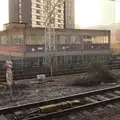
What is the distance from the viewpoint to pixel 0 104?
33.2ft

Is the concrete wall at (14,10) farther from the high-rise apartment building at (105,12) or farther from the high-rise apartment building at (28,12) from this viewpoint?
the high-rise apartment building at (105,12)

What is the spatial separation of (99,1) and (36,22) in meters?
28.4

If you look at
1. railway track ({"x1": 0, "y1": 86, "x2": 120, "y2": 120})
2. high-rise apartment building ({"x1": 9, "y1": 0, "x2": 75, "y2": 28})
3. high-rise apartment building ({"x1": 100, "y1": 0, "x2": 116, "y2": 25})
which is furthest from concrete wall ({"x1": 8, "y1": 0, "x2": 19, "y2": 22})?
railway track ({"x1": 0, "y1": 86, "x2": 120, "y2": 120})

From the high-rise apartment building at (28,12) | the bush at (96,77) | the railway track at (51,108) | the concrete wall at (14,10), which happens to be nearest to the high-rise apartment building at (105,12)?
the high-rise apartment building at (28,12)

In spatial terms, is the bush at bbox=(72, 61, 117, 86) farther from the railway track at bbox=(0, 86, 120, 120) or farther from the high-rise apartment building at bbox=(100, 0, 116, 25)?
the high-rise apartment building at bbox=(100, 0, 116, 25)

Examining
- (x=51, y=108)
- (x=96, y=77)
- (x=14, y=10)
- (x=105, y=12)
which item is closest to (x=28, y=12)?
(x=14, y=10)

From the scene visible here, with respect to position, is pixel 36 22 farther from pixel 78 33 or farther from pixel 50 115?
pixel 50 115

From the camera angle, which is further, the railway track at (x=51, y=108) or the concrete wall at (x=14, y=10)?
the concrete wall at (x=14, y=10)

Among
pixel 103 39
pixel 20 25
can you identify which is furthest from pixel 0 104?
pixel 103 39

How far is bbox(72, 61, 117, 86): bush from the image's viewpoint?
15804 millimetres

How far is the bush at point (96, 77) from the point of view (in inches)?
622

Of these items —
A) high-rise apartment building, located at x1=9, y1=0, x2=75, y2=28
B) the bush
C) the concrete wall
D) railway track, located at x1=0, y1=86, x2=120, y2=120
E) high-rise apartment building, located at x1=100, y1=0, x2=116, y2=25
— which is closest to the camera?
railway track, located at x1=0, y1=86, x2=120, y2=120

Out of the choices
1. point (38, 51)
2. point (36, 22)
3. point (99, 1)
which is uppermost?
point (99, 1)

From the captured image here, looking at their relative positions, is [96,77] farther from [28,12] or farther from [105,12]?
[105,12]
